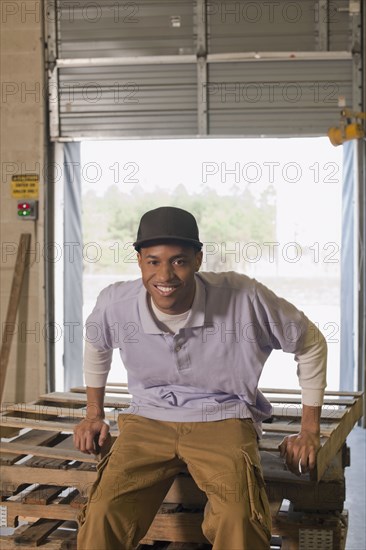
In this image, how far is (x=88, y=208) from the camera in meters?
7.80

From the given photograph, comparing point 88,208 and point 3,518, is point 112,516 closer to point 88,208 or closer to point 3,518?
point 3,518

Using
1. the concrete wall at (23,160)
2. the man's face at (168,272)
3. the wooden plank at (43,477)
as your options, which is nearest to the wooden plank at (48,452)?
the wooden plank at (43,477)

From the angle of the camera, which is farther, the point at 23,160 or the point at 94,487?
the point at 23,160

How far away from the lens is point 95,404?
3.00 m

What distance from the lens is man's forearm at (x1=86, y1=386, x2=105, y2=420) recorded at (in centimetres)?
297

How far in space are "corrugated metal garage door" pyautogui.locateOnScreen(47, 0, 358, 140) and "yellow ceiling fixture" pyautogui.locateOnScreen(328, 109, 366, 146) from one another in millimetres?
427

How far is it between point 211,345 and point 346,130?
13.1 ft

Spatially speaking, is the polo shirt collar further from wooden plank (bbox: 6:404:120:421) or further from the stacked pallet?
wooden plank (bbox: 6:404:120:421)

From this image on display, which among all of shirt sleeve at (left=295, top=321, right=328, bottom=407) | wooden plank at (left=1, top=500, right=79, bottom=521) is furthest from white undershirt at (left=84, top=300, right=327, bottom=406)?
wooden plank at (left=1, top=500, right=79, bottom=521)

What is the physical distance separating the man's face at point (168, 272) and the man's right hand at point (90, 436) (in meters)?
0.58

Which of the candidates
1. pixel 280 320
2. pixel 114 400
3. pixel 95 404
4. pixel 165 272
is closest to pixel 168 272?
pixel 165 272

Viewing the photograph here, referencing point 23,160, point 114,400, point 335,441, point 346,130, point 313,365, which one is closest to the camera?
point 313,365

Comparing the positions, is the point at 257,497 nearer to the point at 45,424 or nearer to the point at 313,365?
the point at 313,365

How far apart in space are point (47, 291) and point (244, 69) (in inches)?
114
